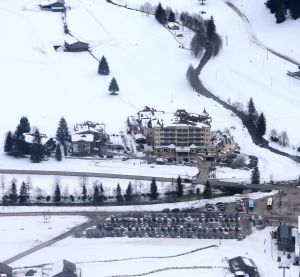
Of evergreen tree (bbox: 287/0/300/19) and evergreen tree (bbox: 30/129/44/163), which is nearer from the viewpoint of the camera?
evergreen tree (bbox: 30/129/44/163)

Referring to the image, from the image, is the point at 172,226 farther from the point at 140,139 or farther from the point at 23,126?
the point at 23,126

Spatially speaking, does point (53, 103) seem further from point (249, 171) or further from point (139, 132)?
point (249, 171)

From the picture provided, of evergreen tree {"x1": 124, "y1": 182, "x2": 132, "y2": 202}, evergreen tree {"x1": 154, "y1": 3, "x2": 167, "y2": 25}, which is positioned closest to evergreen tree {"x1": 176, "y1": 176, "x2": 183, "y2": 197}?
evergreen tree {"x1": 124, "y1": 182, "x2": 132, "y2": 202}

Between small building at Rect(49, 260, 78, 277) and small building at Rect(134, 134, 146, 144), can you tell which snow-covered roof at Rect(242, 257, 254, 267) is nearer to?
small building at Rect(49, 260, 78, 277)

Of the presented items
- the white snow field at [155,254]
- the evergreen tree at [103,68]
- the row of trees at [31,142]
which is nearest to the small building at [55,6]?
the evergreen tree at [103,68]

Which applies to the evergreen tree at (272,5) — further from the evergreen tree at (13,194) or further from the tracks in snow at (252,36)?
the evergreen tree at (13,194)

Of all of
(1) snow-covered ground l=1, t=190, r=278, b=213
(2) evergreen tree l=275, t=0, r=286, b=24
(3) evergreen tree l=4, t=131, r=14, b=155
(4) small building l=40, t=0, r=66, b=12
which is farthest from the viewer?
(4) small building l=40, t=0, r=66, b=12

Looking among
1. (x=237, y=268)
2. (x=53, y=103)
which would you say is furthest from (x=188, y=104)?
(x=237, y=268)
